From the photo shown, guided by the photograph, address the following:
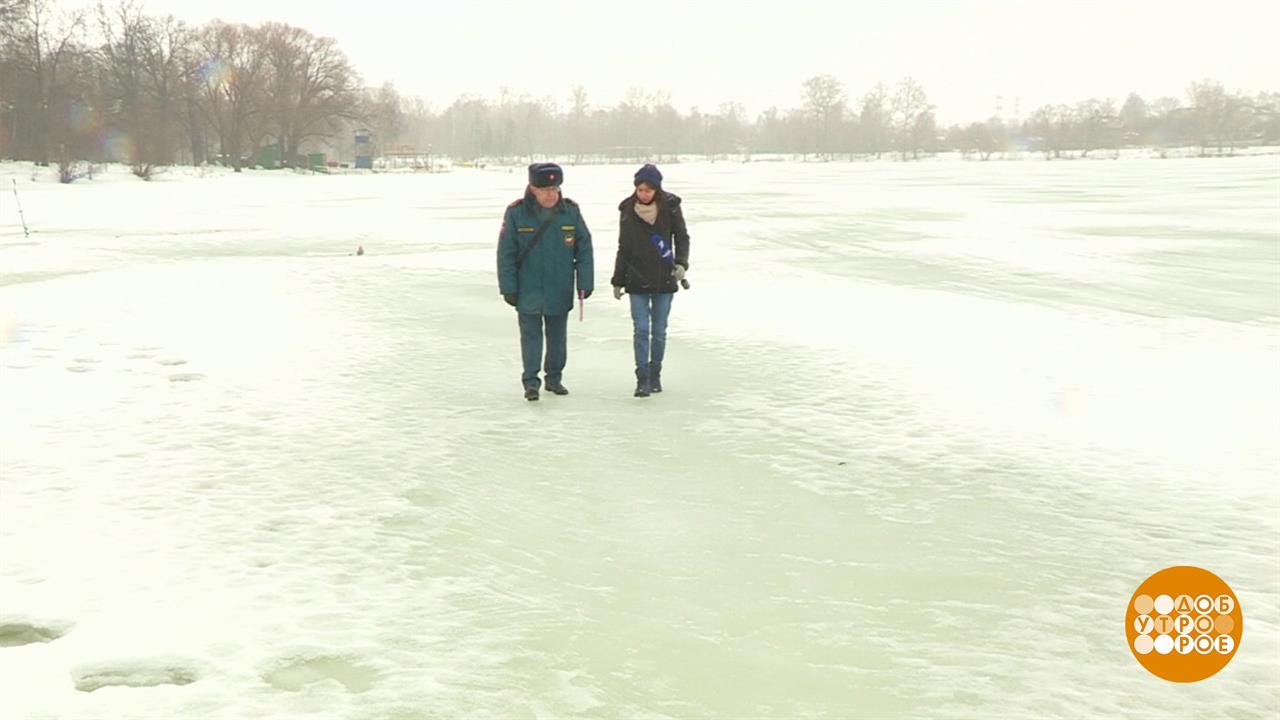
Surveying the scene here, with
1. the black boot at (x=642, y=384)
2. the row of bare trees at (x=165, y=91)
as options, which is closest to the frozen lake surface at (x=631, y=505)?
the black boot at (x=642, y=384)

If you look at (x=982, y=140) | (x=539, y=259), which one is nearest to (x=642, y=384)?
(x=539, y=259)

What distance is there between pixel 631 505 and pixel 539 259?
2.72 m

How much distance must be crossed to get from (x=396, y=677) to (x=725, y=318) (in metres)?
7.91

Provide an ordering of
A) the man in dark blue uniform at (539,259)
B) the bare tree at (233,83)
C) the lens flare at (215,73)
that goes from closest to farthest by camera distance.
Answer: the man in dark blue uniform at (539,259)
the bare tree at (233,83)
the lens flare at (215,73)

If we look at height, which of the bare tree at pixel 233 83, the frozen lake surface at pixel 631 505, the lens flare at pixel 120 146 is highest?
the bare tree at pixel 233 83

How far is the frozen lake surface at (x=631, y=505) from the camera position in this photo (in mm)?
3117

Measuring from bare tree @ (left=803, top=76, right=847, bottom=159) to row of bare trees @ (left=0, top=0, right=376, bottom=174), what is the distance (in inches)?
3666

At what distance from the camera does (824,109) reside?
168 metres

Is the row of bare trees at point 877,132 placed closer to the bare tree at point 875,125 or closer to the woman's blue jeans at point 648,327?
the bare tree at point 875,125

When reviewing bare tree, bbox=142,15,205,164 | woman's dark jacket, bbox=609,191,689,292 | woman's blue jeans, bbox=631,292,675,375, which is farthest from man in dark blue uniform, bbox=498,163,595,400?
bare tree, bbox=142,15,205,164

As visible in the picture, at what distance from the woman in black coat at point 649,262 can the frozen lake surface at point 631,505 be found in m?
0.43

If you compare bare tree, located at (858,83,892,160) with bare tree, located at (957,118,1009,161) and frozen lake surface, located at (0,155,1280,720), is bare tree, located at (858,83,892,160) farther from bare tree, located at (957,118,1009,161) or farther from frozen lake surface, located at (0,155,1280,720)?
frozen lake surface, located at (0,155,1280,720)

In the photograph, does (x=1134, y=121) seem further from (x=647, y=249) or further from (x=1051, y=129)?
(x=647, y=249)

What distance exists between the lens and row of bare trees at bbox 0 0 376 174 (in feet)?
184
